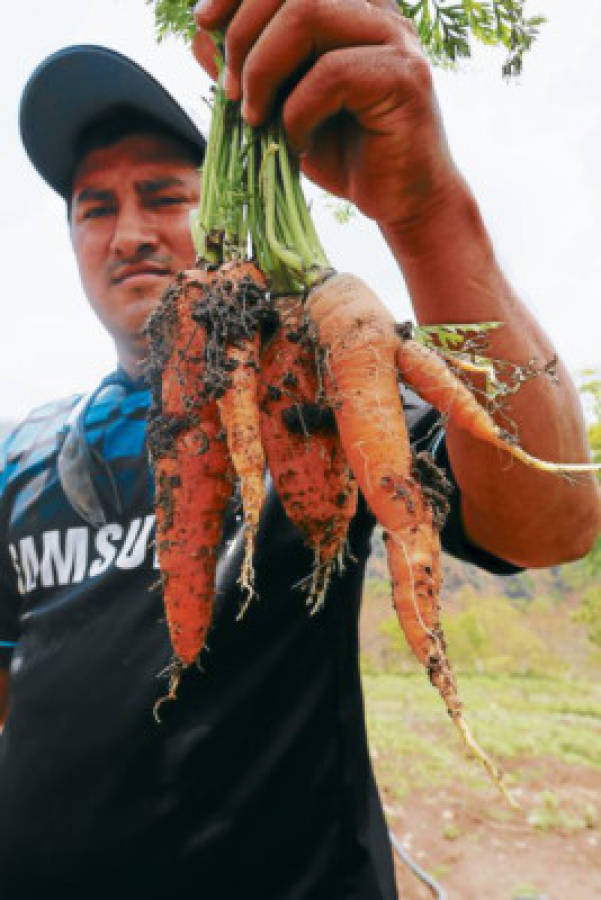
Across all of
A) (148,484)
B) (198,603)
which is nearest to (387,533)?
(198,603)

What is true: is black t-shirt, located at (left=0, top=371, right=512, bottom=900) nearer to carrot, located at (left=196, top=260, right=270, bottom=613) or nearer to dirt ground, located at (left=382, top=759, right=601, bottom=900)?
carrot, located at (left=196, top=260, right=270, bottom=613)

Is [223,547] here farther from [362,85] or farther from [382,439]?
[362,85]

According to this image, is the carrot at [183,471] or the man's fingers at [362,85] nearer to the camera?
the man's fingers at [362,85]

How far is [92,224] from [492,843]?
19.2 ft

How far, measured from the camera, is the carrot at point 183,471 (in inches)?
58.2

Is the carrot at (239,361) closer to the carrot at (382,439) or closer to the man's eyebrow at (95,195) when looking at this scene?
the carrot at (382,439)

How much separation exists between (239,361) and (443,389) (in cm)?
47

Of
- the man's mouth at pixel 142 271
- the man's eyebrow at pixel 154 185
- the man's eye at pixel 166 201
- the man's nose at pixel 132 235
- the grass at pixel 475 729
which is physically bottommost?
the grass at pixel 475 729

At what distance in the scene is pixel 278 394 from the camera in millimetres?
1499

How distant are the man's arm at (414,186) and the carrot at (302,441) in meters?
0.32

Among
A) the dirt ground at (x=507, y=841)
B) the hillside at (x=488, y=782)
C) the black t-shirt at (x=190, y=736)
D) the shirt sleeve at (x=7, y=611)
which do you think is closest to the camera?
the black t-shirt at (x=190, y=736)

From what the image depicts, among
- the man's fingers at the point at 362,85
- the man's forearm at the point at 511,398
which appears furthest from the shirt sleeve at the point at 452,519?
the man's fingers at the point at 362,85

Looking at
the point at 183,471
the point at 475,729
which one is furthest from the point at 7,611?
the point at 475,729

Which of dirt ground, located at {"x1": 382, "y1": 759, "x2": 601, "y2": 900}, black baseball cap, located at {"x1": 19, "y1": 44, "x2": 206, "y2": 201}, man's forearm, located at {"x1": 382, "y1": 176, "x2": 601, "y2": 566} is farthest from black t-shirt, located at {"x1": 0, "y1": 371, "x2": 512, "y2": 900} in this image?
dirt ground, located at {"x1": 382, "y1": 759, "x2": 601, "y2": 900}
